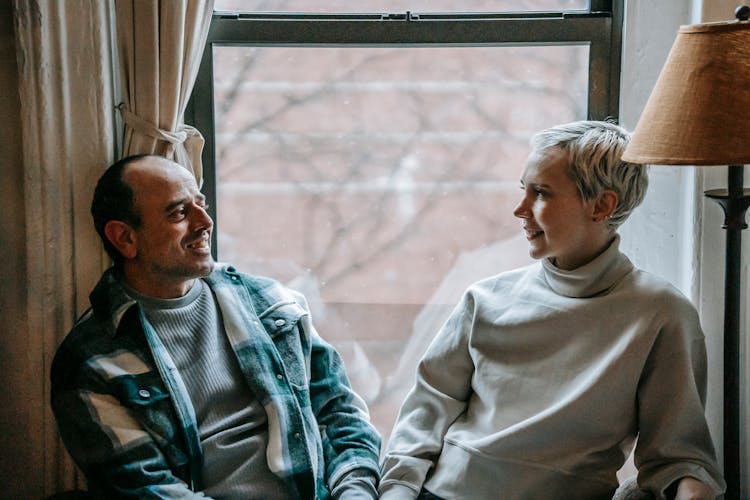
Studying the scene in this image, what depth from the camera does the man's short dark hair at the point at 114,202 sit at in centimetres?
209


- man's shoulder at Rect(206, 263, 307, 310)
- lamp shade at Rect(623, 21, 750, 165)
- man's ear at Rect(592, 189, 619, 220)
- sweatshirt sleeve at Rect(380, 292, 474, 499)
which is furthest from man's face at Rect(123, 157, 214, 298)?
lamp shade at Rect(623, 21, 750, 165)

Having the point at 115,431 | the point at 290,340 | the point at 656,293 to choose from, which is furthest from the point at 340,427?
Answer: the point at 656,293

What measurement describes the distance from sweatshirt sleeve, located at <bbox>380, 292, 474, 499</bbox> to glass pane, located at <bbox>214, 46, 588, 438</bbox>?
0.46m

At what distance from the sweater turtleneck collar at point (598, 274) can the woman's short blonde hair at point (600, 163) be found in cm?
8

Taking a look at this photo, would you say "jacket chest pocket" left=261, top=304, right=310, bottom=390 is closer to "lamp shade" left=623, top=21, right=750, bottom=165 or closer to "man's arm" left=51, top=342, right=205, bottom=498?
"man's arm" left=51, top=342, right=205, bottom=498

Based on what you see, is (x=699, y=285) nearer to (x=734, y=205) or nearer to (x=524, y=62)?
(x=734, y=205)

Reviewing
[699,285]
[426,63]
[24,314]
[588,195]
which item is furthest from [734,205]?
[24,314]

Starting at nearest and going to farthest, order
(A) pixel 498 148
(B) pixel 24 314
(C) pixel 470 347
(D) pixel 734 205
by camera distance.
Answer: (D) pixel 734 205 < (C) pixel 470 347 < (B) pixel 24 314 < (A) pixel 498 148

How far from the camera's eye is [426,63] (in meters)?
2.50

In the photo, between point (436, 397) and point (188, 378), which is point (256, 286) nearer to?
point (188, 378)

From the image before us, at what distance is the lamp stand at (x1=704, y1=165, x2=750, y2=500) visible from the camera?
184cm

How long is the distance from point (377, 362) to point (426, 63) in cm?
88

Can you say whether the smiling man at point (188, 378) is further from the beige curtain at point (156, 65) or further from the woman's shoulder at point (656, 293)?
the woman's shoulder at point (656, 293)

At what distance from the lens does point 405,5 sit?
2.48 m
